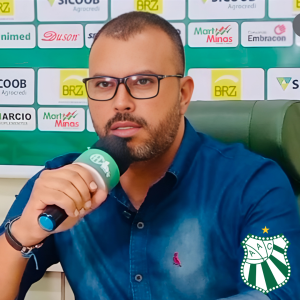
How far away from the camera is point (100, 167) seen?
1.83ft

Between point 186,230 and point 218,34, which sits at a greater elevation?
point 218,34

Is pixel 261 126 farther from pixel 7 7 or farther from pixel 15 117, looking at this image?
pixel 7 7

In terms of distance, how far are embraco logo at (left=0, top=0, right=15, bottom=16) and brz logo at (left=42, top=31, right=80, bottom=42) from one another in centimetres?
20

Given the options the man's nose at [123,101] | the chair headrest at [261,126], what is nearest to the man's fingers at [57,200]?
the man's nose at [123,101]

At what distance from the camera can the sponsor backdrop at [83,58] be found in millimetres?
1431

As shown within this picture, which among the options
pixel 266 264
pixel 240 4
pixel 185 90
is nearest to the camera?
pixel 266 264

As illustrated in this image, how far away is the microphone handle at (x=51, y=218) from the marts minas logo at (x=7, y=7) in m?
1.37

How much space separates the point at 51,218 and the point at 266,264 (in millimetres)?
402

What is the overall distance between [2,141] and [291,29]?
4.60 feet

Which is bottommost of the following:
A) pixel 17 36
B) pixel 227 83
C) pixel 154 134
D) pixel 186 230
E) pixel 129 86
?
pixel 186 230

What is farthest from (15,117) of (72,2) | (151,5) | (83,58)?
(151,5)

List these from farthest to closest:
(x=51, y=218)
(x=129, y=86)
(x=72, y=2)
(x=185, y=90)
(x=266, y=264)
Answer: (x=72, y=2)
(x=185, y=90)
(x=129, y=86)
(x=266, y=264)
(x=51, y=218)

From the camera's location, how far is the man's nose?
28.5 inches

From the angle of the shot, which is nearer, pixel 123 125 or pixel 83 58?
pixel 123 125
